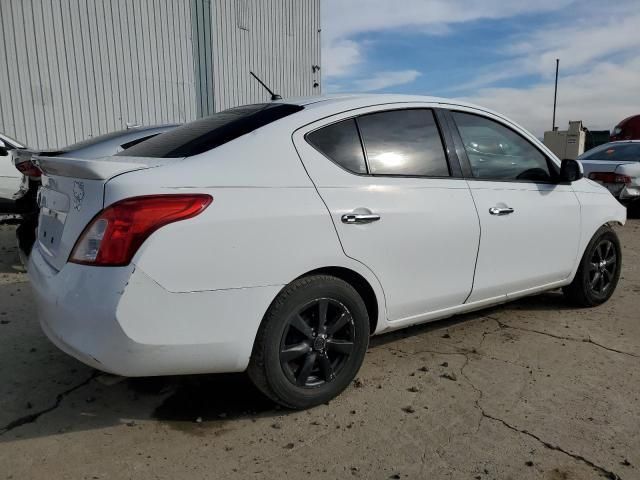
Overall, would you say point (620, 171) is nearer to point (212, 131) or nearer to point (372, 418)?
point (372, 418)

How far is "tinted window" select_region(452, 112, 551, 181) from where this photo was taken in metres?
3.37

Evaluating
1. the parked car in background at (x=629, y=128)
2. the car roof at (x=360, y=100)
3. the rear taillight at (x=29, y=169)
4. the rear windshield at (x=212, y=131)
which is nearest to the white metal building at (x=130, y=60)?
the rear taillight at (x=29, y=169)

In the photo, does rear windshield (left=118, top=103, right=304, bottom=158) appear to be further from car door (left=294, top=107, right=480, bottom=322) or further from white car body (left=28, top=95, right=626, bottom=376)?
car door (left=294, top=107, right=480, bottom=322)

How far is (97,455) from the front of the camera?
2.32 metres

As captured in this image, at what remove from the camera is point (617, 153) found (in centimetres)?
1023

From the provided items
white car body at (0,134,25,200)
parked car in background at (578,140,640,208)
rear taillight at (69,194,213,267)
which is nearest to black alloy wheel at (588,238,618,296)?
rear taillight at (69,194,213,267)

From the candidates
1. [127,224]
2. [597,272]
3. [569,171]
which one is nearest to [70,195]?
[127,224]

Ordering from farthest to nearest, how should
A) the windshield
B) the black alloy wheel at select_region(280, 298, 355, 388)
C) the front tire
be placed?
the windshield < the black alloy wheel at select_region(280, 298, 355, 388) < the front tire

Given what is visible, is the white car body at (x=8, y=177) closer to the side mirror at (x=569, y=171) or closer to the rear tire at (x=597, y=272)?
the side mirror at (x=569, y=171)

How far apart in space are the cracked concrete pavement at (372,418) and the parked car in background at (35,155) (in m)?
1.12

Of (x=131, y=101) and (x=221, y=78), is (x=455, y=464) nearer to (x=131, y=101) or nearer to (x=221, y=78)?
(x=131, y=101)

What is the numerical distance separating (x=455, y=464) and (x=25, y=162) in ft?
14.3

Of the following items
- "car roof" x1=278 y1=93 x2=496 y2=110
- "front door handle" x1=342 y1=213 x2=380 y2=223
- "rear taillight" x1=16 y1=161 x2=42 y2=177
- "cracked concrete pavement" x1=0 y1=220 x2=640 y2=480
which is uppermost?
"car roof" x1=278 y1=93 x2=496 y2=110

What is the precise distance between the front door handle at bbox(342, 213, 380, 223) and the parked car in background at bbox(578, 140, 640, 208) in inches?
326
